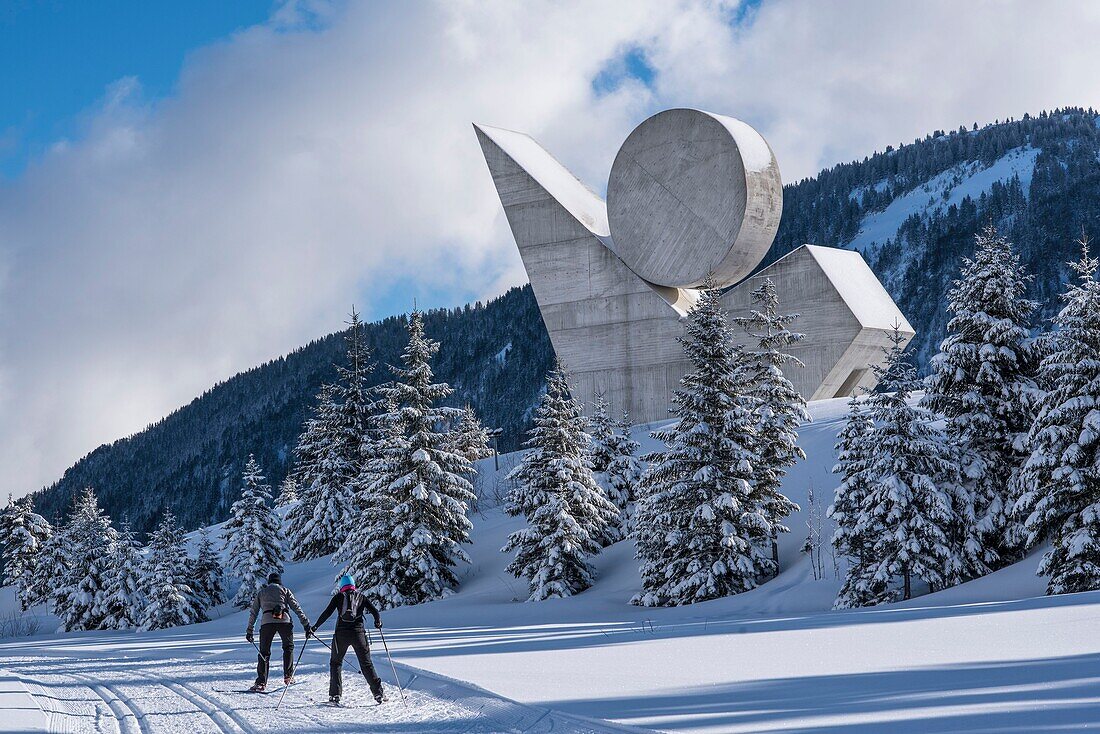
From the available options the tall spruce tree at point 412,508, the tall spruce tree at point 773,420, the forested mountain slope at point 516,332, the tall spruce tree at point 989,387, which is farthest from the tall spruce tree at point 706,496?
the forested mountain slope at point 516,332

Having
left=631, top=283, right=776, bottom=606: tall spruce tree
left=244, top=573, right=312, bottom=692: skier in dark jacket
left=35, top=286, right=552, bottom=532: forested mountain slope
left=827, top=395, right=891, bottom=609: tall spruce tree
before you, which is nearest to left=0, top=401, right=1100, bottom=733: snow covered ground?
left=244, top=573, right=312, bottom=692: skier in dark jacket

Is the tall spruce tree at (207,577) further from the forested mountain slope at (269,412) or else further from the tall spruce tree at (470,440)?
the forested mountain slope at (269,412)

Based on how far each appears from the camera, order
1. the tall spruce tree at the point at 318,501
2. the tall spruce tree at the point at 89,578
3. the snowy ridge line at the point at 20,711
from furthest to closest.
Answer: the tall spruce tree at the point at 318,501 → the tall spruce tree at the point at 89,578 → the snowy ridge line at the point at 20,711

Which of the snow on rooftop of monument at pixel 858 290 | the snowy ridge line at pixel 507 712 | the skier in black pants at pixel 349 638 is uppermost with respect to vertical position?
the snow on rooftop of monument at pixel 858 290

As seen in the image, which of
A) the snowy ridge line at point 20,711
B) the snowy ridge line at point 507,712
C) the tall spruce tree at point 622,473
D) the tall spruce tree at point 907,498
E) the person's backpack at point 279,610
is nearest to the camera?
the snowy ridge line at point 507,712

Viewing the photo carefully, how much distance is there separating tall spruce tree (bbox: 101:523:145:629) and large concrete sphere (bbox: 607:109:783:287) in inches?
772

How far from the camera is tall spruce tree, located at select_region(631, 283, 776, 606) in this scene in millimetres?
21562

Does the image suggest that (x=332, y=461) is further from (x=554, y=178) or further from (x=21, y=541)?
(x=21, y=541)

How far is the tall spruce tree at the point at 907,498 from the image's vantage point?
18.2m

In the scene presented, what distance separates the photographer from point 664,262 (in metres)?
32.5

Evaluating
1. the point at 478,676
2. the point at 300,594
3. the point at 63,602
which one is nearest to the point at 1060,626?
the point at 478,676

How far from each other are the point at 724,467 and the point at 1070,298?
758 cm

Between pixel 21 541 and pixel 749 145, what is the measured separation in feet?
145

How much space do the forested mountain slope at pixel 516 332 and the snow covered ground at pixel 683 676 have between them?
10407 cm
